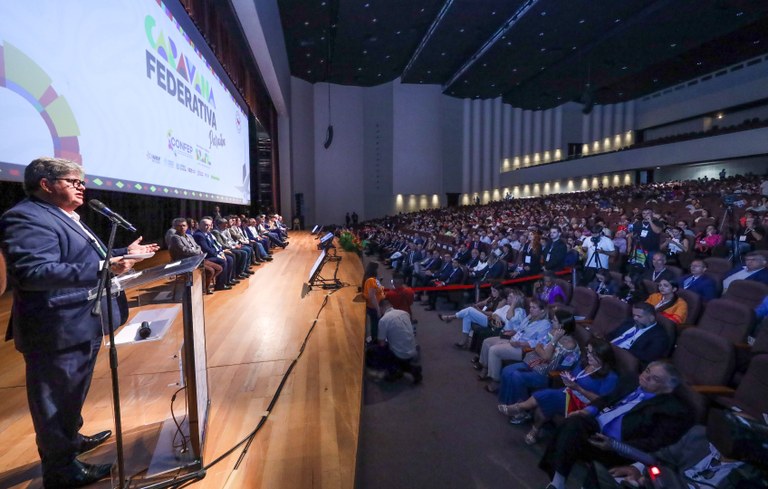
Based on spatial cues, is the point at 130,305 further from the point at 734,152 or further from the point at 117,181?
the point at 734,152

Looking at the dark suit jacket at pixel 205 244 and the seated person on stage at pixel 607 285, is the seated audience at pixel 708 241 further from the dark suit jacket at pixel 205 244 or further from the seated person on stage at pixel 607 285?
the dark suit jacket at pixel 205 244

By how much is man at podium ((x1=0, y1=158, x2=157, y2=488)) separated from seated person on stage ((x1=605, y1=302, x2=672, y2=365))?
343cm

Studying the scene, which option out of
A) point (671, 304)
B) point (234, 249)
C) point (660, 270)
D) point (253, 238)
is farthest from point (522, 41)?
point (671, 304)

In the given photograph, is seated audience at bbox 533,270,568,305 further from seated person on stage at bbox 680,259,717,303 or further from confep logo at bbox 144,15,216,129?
confep logo at bbox 144,15,216,129

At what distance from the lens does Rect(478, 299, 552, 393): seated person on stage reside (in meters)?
3.71

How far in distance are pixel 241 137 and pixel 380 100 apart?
14076 mm

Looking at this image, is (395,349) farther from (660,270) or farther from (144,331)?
(660,270)

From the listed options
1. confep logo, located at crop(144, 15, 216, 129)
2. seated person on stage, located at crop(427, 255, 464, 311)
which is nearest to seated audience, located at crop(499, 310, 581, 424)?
seated person on stage, located at crop(427, 255, 464, 311)

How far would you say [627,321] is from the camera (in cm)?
342

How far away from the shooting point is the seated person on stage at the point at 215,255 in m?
5.28

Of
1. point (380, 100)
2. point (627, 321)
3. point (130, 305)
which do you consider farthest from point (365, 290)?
point (380, 100)

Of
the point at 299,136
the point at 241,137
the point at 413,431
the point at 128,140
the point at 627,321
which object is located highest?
the point at 299,136

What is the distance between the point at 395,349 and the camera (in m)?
3.80

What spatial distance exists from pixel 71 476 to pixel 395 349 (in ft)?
8.67
